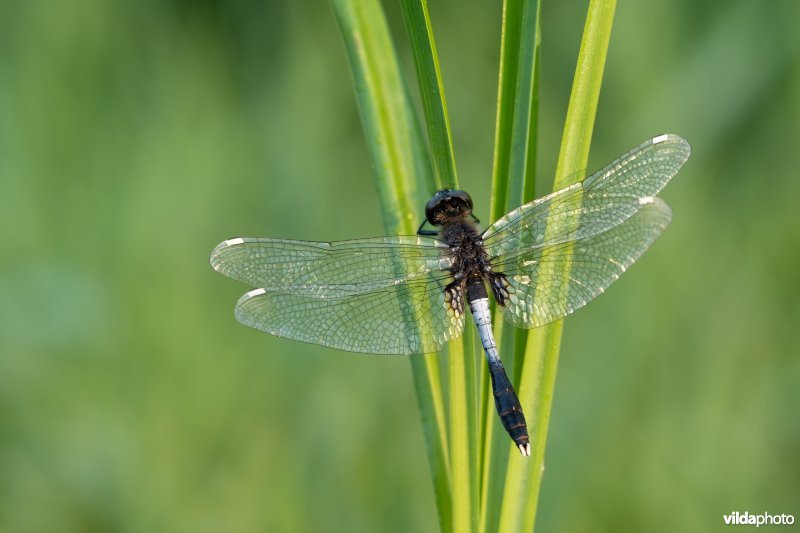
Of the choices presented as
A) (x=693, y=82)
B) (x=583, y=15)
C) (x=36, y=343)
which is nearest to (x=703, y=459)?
(x=693, y=82)

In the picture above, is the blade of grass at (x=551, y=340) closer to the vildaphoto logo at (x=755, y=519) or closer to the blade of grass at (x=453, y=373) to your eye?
the blade of grass at (x=453, y=373)

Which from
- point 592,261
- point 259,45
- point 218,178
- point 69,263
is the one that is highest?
point 259,45

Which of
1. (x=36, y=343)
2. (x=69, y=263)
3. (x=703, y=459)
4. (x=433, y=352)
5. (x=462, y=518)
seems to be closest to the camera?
(x=462, y=518)

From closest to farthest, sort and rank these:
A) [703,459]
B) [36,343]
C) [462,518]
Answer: [462,518] → [703,459] → [36,343]

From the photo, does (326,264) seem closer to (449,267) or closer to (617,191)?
(449,267)

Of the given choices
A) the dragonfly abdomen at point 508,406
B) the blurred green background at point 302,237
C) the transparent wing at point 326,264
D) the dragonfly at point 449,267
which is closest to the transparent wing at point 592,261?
the dragonfly at point 449,267

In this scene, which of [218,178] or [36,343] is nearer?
[36,343]

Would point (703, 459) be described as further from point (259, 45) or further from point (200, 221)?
point (259, 45)

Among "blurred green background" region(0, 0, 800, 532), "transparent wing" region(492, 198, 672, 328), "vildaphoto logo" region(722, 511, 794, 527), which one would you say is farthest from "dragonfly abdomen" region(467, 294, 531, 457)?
"vildaphoto logo" region(722, 511, 794, 527)
